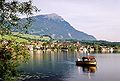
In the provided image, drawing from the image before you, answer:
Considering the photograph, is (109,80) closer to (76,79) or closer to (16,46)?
(76,79)

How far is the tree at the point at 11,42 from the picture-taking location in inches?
591

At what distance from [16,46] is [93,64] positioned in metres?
135

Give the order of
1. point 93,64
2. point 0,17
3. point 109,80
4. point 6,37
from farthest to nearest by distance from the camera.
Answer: point 93,64
point 109,80
point 6,37
point 0,17

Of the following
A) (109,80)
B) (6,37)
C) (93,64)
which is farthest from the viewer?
(93,64)

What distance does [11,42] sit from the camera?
51.0ft

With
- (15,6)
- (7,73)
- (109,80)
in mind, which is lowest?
(109,80)

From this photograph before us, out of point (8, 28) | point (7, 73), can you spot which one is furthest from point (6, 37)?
point (7, 73)

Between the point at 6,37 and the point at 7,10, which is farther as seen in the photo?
the point at 6,37

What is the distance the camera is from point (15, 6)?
50.3 feet

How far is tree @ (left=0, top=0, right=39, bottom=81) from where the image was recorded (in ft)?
49.3

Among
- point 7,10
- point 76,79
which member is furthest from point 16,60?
point 76,79

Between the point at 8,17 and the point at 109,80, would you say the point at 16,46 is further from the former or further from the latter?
the point at 109,80

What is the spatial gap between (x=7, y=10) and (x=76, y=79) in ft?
262

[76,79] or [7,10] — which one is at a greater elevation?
[7,10]
